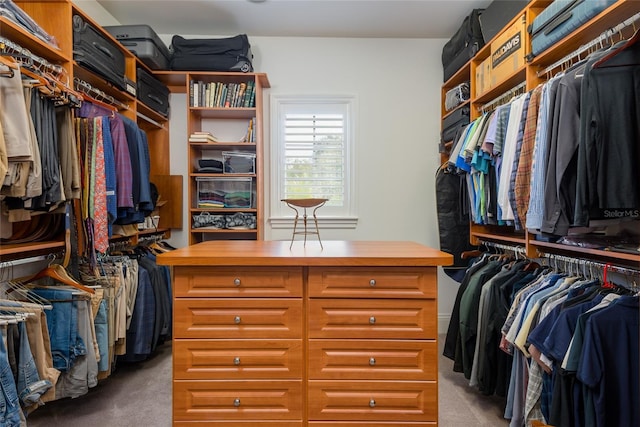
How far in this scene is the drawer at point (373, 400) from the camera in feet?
5.15

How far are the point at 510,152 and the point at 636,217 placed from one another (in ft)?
2.32

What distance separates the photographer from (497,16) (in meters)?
2.72

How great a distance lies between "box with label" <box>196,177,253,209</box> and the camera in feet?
11.1

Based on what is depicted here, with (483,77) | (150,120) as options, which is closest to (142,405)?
(150,120)

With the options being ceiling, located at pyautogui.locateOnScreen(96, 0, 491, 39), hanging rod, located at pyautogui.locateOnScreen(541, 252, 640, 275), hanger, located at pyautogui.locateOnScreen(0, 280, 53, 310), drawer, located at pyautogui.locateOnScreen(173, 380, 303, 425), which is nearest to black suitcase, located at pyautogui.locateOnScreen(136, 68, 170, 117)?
ceiling, located at pyautogui.locateOnScreen(96, 0, 491, 39)

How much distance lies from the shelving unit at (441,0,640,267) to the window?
0.98m

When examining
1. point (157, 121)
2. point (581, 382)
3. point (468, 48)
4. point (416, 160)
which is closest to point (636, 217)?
point (581, 382)

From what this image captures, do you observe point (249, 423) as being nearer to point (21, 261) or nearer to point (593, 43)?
point (21, 261)

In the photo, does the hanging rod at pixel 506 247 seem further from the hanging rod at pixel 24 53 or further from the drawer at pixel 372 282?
the hanging rod at pixel 24 53

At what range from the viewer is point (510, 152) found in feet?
6.95

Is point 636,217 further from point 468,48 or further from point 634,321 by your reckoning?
point 468,48

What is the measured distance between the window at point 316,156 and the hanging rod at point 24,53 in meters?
1.82

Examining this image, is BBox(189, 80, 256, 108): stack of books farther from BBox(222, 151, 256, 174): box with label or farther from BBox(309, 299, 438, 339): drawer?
BBox(309, 299, 438, 339): drawer

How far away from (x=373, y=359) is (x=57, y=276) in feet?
5.76
